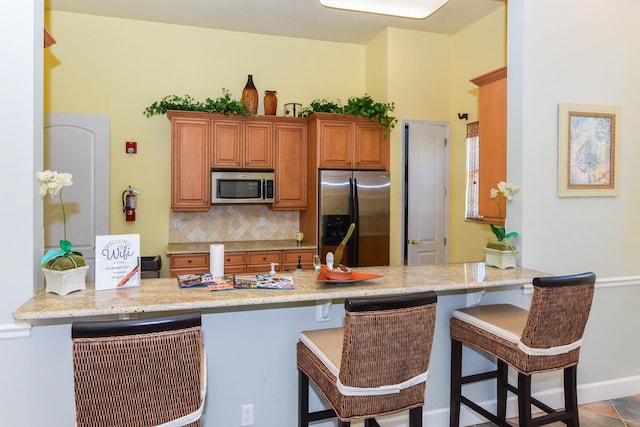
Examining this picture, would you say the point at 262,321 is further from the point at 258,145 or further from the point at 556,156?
the point at 258,145

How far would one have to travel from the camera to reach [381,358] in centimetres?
160

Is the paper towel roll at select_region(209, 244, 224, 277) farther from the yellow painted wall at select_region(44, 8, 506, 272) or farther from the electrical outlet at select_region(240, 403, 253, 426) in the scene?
the yellow painted wall at select_region(44, 8, 506, 272)

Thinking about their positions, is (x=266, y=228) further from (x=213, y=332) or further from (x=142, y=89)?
(x=213, y=332)

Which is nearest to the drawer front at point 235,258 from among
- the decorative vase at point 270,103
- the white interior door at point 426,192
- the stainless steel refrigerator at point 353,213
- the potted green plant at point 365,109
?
the stainless steel refrigerator at point 353,213

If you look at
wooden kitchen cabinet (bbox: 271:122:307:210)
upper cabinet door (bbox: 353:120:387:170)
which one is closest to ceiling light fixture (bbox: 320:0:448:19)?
upper cabinet door (bbox: 353:120:387:170)

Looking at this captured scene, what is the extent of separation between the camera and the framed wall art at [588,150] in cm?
276

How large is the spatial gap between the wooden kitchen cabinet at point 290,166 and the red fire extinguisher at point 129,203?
4.84 feet

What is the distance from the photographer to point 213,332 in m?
2.11

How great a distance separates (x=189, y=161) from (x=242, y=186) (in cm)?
60

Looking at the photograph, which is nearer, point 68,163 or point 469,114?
point 68,163

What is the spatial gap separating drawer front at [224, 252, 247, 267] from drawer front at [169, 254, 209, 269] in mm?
197

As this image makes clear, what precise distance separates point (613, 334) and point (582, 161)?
50.4 inches

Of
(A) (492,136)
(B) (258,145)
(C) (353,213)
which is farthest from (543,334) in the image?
(B) (258,145)

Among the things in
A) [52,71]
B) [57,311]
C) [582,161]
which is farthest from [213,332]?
[52,71]
